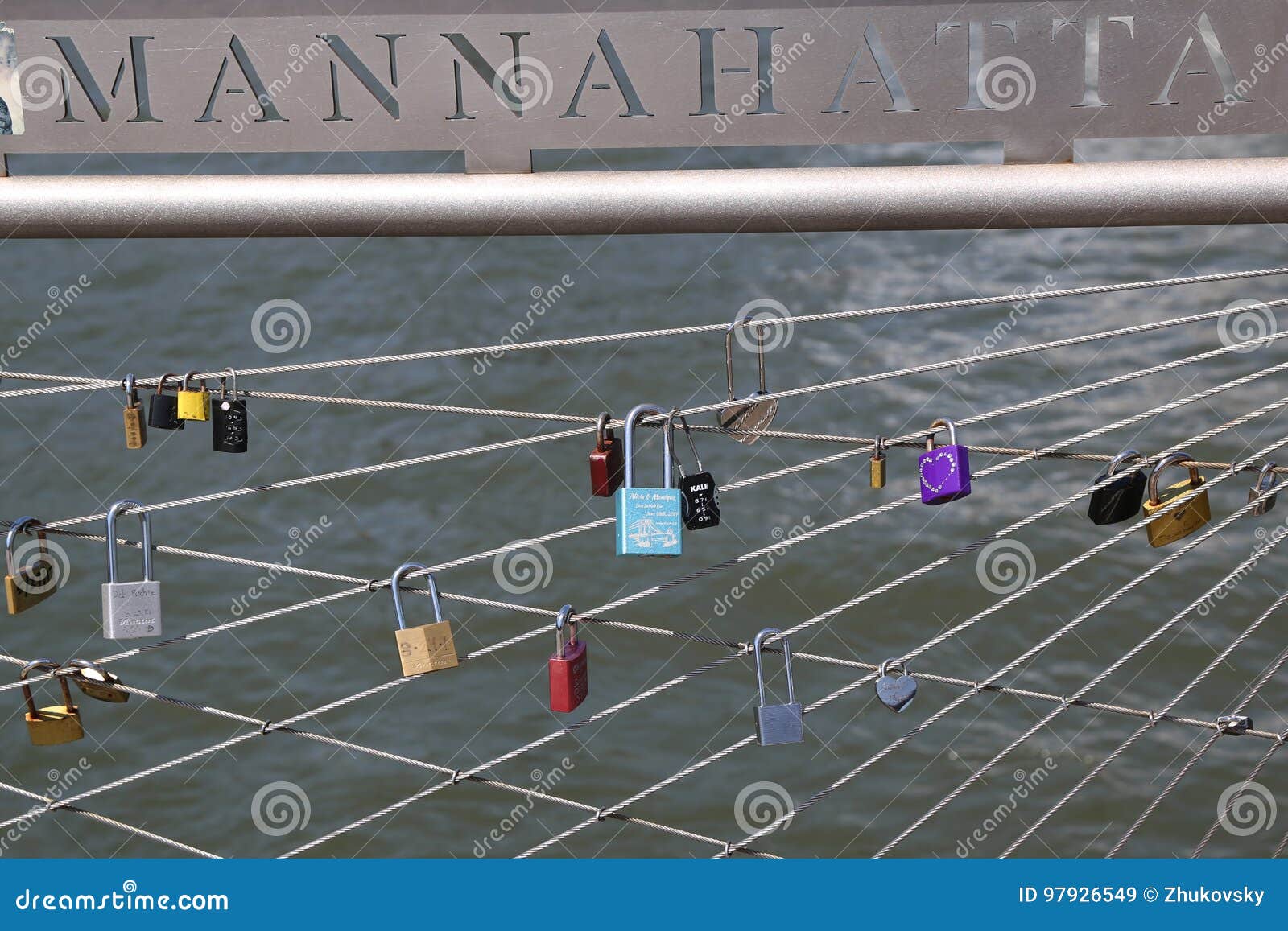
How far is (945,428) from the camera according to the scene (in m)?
2.30

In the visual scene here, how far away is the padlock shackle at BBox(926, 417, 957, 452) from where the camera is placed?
2.20 m

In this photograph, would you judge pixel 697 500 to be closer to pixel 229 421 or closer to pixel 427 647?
pixel 427 647

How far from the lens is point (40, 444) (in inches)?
196

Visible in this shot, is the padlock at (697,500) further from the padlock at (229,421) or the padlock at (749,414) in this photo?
the padlock at (229,421)

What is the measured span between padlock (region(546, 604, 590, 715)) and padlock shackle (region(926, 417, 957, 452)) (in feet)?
2.23

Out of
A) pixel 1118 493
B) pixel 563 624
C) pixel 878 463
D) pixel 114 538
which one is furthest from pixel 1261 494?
pixel 114 538

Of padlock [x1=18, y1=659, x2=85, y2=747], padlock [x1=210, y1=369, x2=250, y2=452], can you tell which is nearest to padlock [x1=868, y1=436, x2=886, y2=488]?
padlock [x1=210, y1=369, x2=250, y2=452]

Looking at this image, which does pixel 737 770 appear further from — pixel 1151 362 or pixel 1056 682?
pixel 1151 362

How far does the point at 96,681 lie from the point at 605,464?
3.52ft

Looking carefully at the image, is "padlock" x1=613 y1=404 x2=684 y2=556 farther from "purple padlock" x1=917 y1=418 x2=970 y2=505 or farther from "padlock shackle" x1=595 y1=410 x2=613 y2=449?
"purple padlock" x1=917 y1=418 x2=970 y2=505

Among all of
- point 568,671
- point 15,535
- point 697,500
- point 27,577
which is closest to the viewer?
point 697,500

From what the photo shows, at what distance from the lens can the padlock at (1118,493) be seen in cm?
246

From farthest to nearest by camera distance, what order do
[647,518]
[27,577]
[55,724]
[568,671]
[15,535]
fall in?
[55,724] → [27,577] → [15,535] → [568,671] → [647,518]

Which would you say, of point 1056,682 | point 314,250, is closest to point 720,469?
point 1056,682
